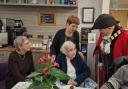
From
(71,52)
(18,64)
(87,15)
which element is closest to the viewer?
(71,52)

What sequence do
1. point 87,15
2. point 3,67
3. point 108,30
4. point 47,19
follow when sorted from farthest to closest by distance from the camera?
point 47,19 → point 87,15 → point 3,67 → point 108,30

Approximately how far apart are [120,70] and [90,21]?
2288mm

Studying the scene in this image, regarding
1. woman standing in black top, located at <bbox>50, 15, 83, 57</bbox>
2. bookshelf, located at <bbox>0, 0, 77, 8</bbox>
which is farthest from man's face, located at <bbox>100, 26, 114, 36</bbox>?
bookshelf, located at <bbox>0, 0, 77, 8</bbox>

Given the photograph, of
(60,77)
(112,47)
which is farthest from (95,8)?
(60,77)

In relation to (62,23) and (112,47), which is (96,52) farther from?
(62,23)

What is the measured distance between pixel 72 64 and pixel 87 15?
1.63m

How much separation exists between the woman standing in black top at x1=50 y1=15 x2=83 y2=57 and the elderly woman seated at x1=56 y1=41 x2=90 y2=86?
0.28m

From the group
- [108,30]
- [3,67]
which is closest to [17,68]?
[3,67]

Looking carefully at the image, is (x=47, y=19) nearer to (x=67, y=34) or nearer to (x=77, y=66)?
(x=67, y=34)

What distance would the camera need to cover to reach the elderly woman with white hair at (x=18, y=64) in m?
3.58

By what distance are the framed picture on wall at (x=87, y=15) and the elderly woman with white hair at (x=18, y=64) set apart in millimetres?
1609

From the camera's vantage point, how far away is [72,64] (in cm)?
358

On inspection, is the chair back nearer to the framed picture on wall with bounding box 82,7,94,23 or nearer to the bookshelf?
the bookshelf

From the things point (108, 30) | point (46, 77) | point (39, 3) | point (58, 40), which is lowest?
point (46, 77)
